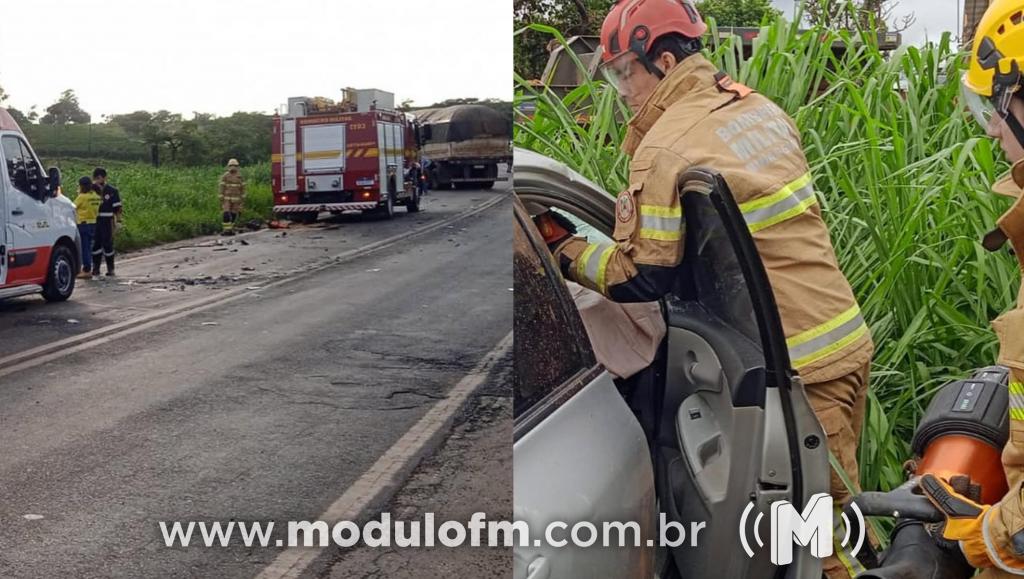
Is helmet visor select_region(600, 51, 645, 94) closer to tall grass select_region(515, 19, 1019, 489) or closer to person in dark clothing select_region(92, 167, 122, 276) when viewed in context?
tall grass select_region(515, 19, 1019, 489)

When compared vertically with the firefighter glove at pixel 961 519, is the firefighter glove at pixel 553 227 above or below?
above

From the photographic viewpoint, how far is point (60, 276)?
1.22 m

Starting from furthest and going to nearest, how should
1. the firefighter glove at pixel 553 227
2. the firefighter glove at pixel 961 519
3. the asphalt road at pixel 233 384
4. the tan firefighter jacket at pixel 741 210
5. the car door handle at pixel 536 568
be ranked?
the firefighter glove at pixel 553 227, the tan firefighter jacket at pixel 741 210, the firefighter glove at pixel 961 519, the car door handle at pixel 536 568, the asphalt road at pixel 233 384

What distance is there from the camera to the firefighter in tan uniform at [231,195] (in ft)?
4.23

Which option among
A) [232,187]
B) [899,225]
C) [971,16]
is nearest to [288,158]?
[232,187]

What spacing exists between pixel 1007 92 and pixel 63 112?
47.7 inches

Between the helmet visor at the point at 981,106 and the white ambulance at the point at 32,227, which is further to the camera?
the helmet visor at the point at 981,106

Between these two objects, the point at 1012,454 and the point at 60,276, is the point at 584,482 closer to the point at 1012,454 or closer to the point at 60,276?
the point at 1012,454

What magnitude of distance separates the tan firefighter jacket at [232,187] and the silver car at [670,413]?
0.35m

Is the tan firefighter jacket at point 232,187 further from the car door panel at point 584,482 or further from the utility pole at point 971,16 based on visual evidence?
the utility pole at point 971,16

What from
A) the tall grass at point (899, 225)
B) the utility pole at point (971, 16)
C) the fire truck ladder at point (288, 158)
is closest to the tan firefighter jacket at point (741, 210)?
the tall grass at point (899, 225)

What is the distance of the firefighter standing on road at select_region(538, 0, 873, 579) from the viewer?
1553mm

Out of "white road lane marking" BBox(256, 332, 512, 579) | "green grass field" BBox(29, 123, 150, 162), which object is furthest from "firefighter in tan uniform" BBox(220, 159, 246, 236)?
"white road lane marking" BBox(256, 332, 512, 579)

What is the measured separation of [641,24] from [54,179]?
0.88m
